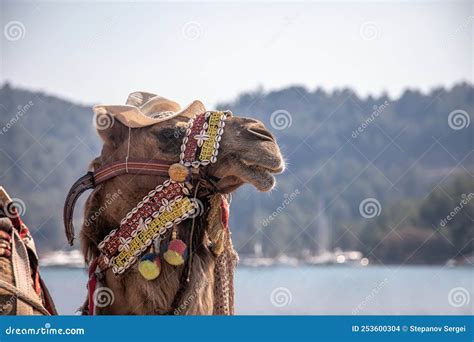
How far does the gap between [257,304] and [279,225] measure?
37.1m

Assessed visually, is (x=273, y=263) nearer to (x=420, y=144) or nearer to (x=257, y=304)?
(x=420, y=144)

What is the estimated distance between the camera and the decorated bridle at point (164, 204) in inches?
242

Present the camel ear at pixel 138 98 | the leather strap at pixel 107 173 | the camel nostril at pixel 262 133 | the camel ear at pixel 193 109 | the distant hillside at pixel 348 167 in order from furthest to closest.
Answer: the distant hillside at pixel 348 167 → the camel ear at pixel 138 98 → the camel ear at pixel 193 109 → the leather strap at pixel 107 173 → the camel nostril at pixel 262 133

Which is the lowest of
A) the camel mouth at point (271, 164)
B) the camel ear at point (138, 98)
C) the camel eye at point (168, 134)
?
the camel mouth at point (271, 164)

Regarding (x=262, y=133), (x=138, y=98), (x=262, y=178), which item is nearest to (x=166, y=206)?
(x=262, y=178)

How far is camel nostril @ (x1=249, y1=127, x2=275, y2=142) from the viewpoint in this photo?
239 inches

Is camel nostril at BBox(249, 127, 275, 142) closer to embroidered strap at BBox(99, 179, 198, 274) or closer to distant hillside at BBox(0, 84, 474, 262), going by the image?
embroidered strap at BBox(99, 179, 198, 274)

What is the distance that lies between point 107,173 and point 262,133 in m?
1.01

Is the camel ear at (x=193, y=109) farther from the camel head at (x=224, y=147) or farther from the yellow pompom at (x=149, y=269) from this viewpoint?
the yellow pompom at (x=149, y=269)

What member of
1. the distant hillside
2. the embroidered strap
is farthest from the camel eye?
the distant hillside

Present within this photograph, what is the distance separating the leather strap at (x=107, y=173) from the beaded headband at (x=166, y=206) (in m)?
0.11

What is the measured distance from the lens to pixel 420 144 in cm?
5566

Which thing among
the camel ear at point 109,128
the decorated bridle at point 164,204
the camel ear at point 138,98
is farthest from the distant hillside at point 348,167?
the decorated bridle at point 164,204

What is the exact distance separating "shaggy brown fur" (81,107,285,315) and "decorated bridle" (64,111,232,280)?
0.05 meters
